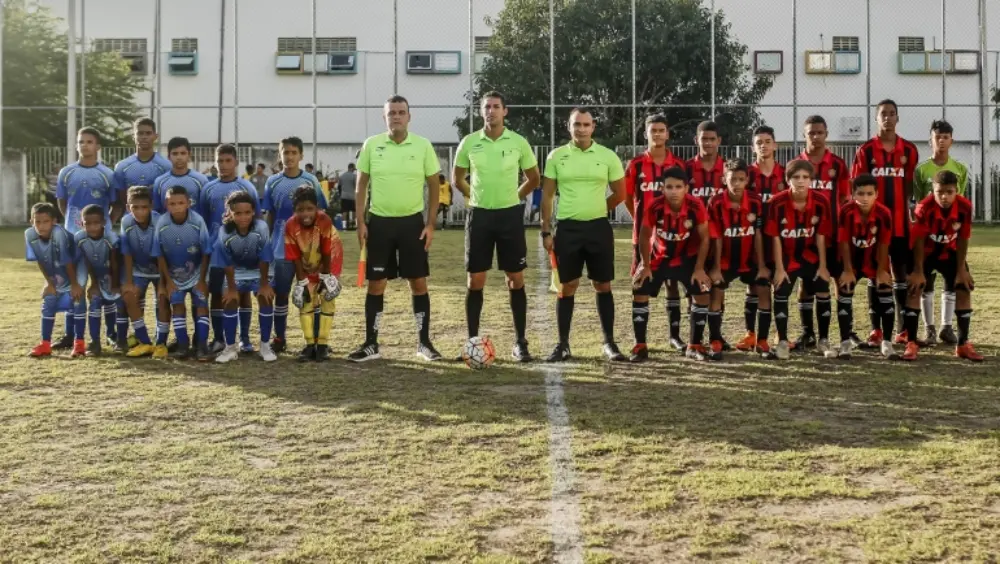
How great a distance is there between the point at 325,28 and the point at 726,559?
30998 millimetres

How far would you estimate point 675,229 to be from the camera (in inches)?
340

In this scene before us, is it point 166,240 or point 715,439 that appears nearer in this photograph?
point 715,439

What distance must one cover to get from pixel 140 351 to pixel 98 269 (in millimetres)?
781

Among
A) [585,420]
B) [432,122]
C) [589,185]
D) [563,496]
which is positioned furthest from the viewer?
[432,122]

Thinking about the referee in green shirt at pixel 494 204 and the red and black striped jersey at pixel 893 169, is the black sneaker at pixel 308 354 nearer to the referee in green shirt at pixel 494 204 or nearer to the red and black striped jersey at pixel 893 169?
Result: the referee in green shirt at pixel 494 204

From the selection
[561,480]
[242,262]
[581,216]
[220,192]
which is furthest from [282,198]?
[561,480]

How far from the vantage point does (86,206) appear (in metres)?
9.43

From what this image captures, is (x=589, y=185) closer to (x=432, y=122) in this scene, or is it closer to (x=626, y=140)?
(x=626, y=140)

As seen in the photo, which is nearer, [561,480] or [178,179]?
[561,480]

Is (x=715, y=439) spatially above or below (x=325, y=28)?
below

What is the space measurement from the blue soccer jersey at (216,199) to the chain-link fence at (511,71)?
1882 centimetres

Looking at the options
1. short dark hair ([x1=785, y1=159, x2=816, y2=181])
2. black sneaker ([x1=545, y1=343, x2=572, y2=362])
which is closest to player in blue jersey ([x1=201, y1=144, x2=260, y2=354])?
black sneaker ([x1=545, y1=343, x2=572, y2=362])

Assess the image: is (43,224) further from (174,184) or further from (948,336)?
(948,336)

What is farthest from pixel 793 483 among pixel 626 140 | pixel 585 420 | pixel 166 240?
pixel 626 140
